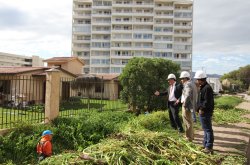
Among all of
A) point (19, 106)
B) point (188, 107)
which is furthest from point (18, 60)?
point (188, 107)

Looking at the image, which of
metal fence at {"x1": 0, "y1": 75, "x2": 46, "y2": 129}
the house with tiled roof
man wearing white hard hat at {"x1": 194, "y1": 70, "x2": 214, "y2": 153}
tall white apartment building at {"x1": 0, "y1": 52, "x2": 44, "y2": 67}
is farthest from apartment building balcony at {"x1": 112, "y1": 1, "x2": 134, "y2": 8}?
man wearing white hard hat at {"x1": 194, "y1": 70, "x2": 214, "y2": 153}

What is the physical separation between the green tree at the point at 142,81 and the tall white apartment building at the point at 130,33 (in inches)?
2218

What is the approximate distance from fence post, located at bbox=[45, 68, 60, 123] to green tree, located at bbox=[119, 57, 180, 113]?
6.41 metres

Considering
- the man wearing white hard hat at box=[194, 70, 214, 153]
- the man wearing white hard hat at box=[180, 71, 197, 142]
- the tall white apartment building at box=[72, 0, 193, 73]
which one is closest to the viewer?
the man wearing white hard hat at box=[194, 70, 214, 153]

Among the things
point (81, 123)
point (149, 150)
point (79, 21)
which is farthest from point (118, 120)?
point (79, 21)

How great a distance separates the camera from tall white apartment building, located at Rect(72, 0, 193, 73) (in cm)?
7438

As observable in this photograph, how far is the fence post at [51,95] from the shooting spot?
9914mm

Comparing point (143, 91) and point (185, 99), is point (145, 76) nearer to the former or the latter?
point (143, 91)

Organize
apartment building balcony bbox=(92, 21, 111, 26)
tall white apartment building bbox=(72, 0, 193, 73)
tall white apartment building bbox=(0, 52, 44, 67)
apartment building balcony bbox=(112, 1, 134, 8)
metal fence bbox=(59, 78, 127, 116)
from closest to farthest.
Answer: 1. metal fence bbox=(59, 78, 127, 116)
2. tall white apartment building bbox=(72, 0, 193, 73)
3. apartment building balcony bbox=(112, 1, 134, 8)
4. apartment building balcony bbox=(92, 21, 111, 26)
5. tall white apartment building bbox=(0, 52, 44, 67)

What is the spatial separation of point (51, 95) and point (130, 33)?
66.1 m

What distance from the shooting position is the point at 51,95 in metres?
9.97

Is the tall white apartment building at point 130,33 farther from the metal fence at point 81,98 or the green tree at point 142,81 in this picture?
the green tree at point 142,81

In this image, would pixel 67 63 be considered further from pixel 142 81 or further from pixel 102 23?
pixel 102 23

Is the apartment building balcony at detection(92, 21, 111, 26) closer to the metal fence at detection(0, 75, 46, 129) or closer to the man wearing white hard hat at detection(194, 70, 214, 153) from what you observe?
the metal fence at detection(0, 75, 46, 129)
